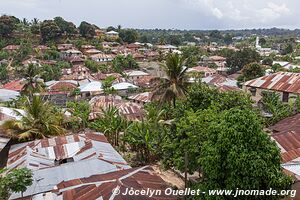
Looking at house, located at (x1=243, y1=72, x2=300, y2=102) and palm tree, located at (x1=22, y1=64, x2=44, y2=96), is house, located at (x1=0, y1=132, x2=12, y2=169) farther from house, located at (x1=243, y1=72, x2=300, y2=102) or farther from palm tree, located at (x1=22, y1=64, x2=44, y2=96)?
house, located at (x1=243, y1=72, x2=300, y2=102)

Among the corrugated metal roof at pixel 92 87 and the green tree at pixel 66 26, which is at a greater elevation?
the green tree at pixel 66 26

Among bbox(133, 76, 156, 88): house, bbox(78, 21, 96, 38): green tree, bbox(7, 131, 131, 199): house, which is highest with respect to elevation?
bbox(78, 21, 96, 38): green tree

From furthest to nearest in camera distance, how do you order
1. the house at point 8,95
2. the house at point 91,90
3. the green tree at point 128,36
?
the green tree at point 128,36 → the house at point 91,90 → the house at point 8,95

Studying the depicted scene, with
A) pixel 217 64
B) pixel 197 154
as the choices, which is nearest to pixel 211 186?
pixel 197 154

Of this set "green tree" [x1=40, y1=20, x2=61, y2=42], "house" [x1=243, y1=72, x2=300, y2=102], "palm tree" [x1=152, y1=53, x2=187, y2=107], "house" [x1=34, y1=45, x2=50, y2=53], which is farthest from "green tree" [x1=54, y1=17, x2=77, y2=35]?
"palm tree" [x1=152, y1=53, x2=187, y2=107]

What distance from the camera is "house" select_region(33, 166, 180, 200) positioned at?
11312mm

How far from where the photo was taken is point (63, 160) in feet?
53.5

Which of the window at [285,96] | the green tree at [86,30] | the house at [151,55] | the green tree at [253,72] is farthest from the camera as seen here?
the green tree at [86,30]

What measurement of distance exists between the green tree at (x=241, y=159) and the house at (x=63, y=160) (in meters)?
5.59

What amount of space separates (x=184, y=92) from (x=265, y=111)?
8.45 metres

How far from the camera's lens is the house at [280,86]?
26297 mm

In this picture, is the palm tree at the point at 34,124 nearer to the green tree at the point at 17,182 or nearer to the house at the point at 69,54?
the green tree at the point at 17,182

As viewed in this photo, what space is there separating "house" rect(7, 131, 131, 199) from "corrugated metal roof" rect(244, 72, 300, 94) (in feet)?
51.6

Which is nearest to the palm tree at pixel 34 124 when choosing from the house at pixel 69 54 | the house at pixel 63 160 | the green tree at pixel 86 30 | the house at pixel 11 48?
the house at pixel 63 160
